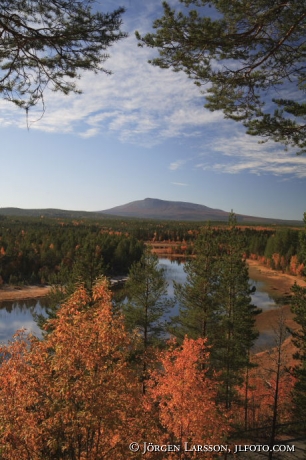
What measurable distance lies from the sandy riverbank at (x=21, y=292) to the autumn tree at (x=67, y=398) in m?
50.7

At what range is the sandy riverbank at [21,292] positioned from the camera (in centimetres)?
5512

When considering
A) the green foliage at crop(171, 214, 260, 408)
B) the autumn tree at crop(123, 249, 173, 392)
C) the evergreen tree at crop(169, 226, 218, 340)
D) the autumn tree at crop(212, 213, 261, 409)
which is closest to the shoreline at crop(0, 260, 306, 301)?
the autumn tree at crop(212, 213, 261, 409)

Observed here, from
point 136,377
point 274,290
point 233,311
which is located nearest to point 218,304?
point 233,311

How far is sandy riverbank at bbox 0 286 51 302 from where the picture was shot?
55125 millimetres

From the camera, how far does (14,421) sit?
696 cm

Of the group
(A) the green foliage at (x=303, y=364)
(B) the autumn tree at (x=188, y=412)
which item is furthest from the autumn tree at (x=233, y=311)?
(B) the autumn tree at (x=188, y=412)

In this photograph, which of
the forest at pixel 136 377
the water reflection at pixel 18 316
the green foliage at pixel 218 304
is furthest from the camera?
the water reflection at pixel 18 316

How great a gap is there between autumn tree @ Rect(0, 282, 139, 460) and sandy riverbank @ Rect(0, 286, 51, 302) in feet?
166

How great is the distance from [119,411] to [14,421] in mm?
2389

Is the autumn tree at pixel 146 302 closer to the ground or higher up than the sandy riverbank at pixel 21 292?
higher up

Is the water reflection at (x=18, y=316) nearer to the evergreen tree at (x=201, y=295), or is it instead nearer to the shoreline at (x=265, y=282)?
the shoreline at (x=265, y=282)

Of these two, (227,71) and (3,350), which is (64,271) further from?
(227,71)

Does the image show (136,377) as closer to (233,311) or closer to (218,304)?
(218,304)

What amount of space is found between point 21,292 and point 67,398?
5652 centimetres
